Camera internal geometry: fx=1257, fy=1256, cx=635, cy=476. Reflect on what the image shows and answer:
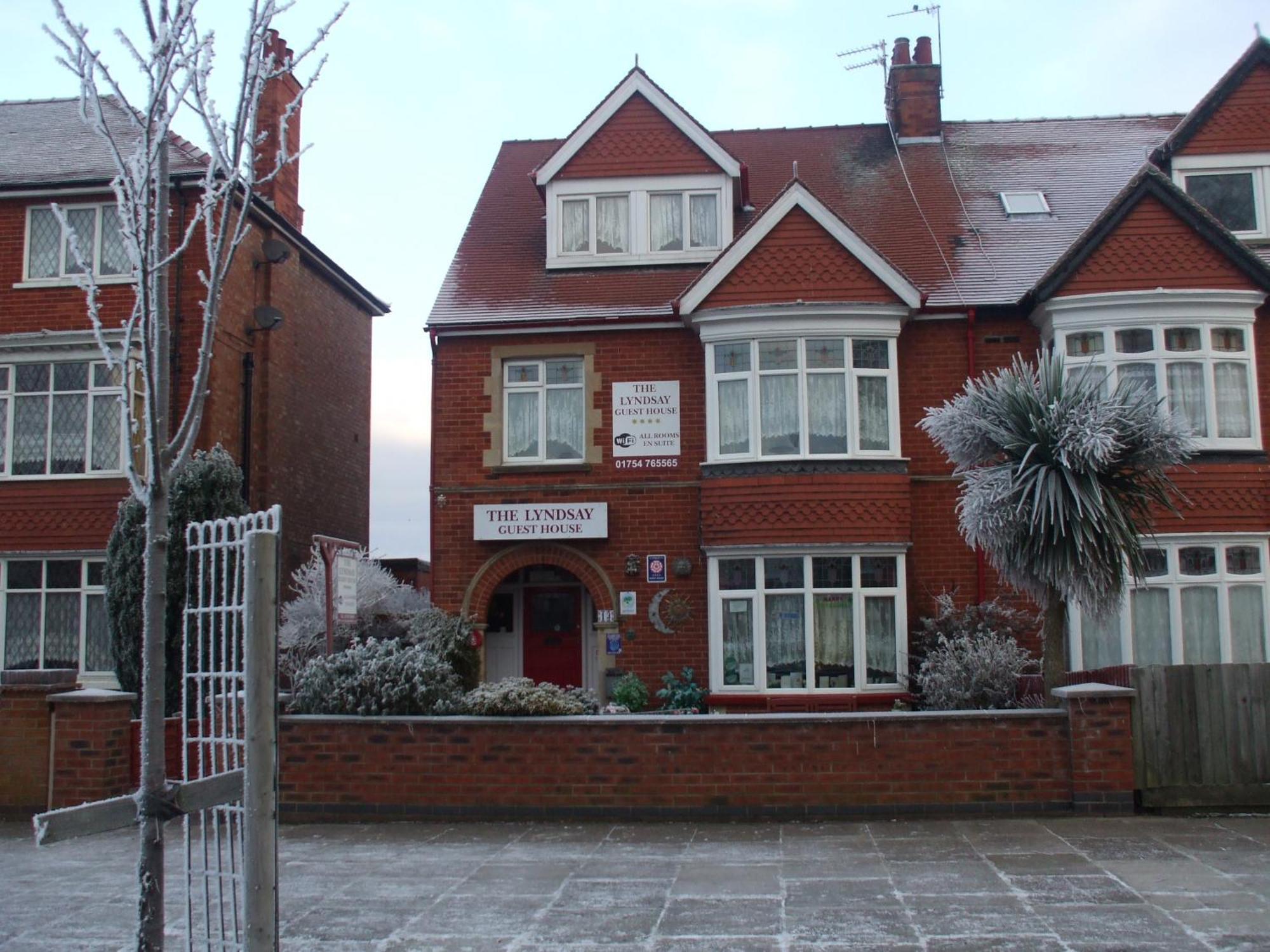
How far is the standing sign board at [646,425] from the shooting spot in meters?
18.0

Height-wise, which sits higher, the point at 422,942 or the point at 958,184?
the point at 958,184

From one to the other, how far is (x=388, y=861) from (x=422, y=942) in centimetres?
247

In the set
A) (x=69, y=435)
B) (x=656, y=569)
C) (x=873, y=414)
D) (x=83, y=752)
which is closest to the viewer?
(x=83, y=752)

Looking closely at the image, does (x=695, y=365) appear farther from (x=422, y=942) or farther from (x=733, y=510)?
(x=422, y=942)

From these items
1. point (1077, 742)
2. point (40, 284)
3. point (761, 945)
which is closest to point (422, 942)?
point (761, 945)

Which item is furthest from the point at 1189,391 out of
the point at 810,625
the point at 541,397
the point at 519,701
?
the point at 519,701

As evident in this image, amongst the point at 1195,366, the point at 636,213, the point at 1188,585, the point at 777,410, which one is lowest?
the point at 1188,585

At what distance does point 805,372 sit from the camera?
17438mm

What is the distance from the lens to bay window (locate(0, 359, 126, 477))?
18594mm

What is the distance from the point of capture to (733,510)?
56.6ft

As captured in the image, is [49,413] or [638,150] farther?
[638,150]

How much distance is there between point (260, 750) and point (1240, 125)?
18519 millimetres

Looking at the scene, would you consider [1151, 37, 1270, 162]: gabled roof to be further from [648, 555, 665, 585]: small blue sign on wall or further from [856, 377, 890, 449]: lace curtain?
[648, 555, 665, 585]: small blue sign on wall

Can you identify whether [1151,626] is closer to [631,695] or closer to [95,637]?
[631,695]
